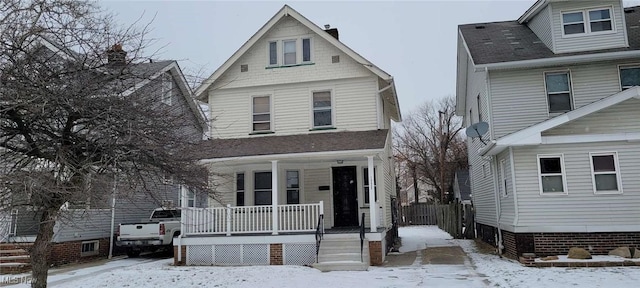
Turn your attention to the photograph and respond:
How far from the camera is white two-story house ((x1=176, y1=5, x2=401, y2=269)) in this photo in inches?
527

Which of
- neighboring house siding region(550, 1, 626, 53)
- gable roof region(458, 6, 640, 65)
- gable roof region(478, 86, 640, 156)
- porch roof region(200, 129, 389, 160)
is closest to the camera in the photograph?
gable roof region(478, 86, 640, 156)

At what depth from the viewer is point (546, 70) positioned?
13.6 meters

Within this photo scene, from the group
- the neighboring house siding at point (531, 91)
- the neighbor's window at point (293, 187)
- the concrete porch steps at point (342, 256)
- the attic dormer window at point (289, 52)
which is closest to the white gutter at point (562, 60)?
the neighboring house siding at point (531, 91)

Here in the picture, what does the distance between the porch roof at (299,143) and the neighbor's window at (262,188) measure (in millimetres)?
1272

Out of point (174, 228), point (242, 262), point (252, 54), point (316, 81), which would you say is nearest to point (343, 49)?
point (316, 81)

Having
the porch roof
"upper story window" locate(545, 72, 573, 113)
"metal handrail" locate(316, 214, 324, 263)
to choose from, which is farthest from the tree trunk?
"upper story window" locate(545, 72, 573, 113)

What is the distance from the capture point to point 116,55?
6648mm

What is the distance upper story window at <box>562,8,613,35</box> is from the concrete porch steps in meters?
9.10

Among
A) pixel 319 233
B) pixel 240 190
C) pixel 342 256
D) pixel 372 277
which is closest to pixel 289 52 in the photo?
pixel 240 190

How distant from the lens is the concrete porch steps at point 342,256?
37.7 feet

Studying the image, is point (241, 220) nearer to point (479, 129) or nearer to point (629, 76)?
point (479, 129)

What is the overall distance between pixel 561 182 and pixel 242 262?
28.8ft

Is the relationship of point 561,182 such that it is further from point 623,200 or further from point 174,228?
point 174,228

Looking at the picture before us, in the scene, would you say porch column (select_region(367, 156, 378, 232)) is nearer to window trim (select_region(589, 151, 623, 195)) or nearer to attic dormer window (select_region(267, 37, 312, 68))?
attic dormer window (select_region(267, 37, 312, 68))
